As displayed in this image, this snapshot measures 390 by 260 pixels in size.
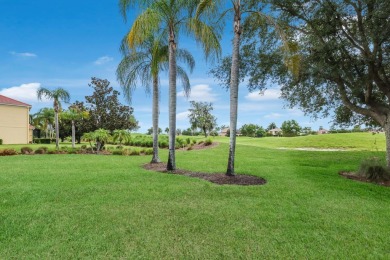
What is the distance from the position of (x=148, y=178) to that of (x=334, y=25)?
28.7 feet

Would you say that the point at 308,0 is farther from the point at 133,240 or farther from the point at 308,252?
the point at 133,240

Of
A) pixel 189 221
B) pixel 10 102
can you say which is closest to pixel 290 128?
pixel 10 102

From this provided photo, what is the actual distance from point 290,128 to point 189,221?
257ft

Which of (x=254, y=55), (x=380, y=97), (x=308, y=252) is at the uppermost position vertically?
(x=254, y=55)

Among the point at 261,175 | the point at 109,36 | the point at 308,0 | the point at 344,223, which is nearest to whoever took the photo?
the point at 344,223

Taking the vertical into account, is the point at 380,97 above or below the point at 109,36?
below

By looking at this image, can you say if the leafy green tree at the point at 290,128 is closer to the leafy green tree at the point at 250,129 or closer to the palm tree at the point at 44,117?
the leafy green tree at the point at 250,129

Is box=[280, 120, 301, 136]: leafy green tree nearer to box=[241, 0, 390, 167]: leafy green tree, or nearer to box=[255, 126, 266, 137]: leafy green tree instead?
box=[255, 126, 266, 137]: leafy green tree

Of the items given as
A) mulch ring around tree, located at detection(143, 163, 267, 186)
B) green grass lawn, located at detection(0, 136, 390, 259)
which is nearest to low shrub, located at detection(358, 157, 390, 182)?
green grass lawn, located at detection(0, 136, 390, 259)

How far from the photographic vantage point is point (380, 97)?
41.8 feet

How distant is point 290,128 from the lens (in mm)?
77875

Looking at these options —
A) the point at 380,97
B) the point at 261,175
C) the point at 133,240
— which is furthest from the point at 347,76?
the point at 133,240

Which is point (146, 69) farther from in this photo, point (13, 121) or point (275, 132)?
point (275, 132)

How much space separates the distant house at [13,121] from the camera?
112ft
